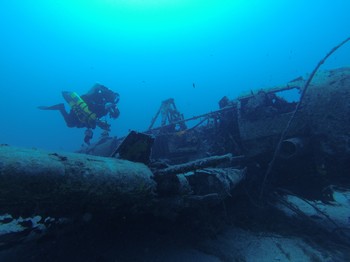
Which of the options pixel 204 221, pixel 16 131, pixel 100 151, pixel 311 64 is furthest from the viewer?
pixel 311 64

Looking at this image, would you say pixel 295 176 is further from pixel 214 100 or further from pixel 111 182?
pixel 214 100

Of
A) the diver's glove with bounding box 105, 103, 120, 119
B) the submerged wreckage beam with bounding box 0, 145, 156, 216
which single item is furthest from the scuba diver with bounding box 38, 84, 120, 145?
the submerged wreckage beam with bounding box 0, 145, 156, 216

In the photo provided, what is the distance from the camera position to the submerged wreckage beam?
1.99 m

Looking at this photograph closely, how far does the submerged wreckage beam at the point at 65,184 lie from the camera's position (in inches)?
78.3

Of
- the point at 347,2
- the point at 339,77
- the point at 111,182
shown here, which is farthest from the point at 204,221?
the point at 347,2

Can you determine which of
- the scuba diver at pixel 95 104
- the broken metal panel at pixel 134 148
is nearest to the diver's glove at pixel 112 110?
the scuba diver at pixel 95 104

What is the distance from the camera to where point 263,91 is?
→ 613cm

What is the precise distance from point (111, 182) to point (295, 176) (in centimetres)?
436

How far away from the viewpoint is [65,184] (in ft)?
7.31

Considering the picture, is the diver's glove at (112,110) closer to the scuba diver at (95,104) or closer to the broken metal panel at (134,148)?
the scuba diver at (95,104)

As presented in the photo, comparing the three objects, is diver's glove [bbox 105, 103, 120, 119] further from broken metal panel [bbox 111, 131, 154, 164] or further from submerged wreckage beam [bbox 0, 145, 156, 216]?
submerged wreckage beam [bbox 0, 145, 156, 216]

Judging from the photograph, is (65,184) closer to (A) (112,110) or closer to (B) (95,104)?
(A) (112,110)

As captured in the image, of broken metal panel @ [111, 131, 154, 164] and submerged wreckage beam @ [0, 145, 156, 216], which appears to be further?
broken metal panel @ [111, 131, 154, 164]

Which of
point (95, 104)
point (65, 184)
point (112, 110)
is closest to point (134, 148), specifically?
point (65, 184)
